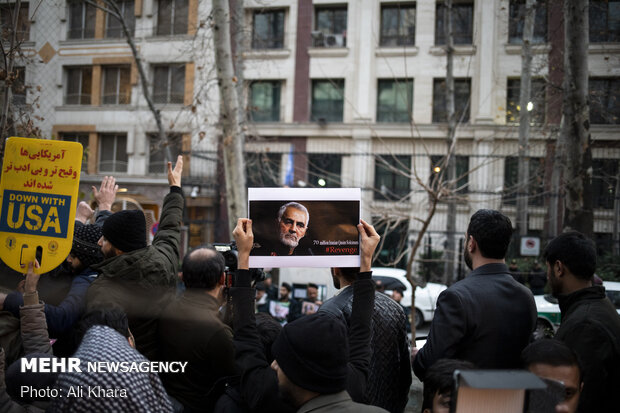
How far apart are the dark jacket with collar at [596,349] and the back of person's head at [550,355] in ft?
1.21

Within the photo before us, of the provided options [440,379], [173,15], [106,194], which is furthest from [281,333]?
[173,15]

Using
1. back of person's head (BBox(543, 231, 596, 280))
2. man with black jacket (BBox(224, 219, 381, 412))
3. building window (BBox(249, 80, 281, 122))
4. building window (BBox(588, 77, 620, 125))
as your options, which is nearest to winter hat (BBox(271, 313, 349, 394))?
man with black jacket (BBox(224, 219, 381, 412))

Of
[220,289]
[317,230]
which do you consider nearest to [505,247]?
[317,230]

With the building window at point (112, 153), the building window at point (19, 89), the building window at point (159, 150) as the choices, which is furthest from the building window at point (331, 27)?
the building window at point (19, 89)

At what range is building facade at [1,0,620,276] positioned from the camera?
297 inches

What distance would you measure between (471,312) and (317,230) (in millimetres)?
952

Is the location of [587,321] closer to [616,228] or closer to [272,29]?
[616,228]

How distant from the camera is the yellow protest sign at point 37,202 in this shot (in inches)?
121

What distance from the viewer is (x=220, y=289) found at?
126 inches

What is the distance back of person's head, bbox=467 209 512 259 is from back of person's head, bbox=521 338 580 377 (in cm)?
61

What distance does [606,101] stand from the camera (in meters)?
8.90

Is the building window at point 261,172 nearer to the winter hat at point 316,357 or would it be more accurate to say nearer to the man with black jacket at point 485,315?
the man with black jacket at point 485,315

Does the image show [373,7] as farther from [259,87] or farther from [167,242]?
[167,242]

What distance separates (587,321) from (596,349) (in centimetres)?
15
